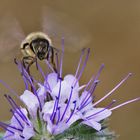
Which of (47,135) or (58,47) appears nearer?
(47,135)

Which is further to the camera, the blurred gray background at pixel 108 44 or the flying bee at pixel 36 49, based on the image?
the blurred gray background at pixel 108 44

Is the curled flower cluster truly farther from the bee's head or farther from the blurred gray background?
the blurred gray background

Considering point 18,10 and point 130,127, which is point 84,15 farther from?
point 130,127

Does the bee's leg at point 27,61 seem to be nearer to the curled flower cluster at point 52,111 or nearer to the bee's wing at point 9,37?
the bee's wing at point 9,37

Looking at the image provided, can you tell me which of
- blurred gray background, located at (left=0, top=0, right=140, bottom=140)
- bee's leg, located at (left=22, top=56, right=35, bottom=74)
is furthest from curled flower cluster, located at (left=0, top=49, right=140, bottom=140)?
blurred gray background, located at (left=0, top=0, right=140, bottom=140)

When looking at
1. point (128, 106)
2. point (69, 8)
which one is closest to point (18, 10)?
point (69, 8)

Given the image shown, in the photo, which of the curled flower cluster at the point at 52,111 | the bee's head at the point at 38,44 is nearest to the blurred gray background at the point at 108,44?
the bee's head at the point at 38,44

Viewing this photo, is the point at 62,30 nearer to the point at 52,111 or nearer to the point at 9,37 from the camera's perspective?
the point at 9,37
